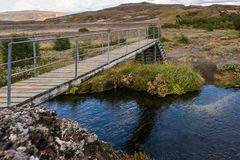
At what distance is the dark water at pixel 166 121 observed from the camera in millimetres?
16453

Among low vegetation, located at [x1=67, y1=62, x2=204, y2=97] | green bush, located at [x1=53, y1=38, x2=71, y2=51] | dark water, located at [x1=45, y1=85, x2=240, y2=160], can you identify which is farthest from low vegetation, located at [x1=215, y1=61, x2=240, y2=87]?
green bush, located at [x1=53, y1=38, x2=71, y2=51]

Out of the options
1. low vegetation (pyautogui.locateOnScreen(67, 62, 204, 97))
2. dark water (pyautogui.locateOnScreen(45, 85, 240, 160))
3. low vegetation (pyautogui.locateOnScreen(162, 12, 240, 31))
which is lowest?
dark water (pyautogui.locateOnScreen(45, 85, 240, 160))

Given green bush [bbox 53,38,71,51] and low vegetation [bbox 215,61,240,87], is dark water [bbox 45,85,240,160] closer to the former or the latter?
low vegetation [bbox 215,61,240,87]

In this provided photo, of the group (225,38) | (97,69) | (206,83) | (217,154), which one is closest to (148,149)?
(217,154)

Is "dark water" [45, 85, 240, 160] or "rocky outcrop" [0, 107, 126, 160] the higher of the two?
"rocky outcrop" [0, 107, 126, 160]

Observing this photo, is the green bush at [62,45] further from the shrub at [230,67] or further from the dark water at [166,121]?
the dark water at [166,121]

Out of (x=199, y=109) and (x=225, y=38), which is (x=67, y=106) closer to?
(x=199, y=109)

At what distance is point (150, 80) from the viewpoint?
2847 cm

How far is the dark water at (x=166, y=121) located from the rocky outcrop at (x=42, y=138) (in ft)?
29.0

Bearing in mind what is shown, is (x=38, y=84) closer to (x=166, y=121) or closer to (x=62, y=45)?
(x=166, y=121)

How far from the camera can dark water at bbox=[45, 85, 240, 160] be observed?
16453 millimetres

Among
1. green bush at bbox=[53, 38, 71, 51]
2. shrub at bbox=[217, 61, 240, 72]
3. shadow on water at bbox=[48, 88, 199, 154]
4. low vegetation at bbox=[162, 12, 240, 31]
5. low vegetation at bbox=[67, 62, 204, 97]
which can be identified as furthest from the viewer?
low vegetation at bbox=[162, 12, 240, 31]

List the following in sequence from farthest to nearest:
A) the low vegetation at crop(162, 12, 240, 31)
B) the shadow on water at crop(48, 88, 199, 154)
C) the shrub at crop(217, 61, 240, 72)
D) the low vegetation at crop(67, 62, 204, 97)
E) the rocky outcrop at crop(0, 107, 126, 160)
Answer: the low vegetation at crop(162, 12, 240, 31)
the shrub at crop(217, 61, 240, 72)
the low vegetation at crop(67, 62, 204, 97)
the shadow on water at crop(48, 88, 199, 154)
the rocky outcrop at crop(0, 107, 126, 160)

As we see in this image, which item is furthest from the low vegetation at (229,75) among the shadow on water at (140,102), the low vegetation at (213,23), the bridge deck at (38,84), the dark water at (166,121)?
the low vegetation at (213,23)
